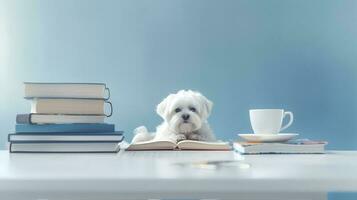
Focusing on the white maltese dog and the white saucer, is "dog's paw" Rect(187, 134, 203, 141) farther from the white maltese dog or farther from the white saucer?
the white saucer

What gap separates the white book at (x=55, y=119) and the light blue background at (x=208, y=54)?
2.19 feet

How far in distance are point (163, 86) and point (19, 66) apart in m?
0.60

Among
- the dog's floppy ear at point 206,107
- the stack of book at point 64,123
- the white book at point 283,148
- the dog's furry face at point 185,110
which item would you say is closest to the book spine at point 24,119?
the stack of book at point 64,123

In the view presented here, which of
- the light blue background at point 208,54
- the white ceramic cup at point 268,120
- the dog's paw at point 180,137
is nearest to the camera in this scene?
the white ceramic cup at point 268,120

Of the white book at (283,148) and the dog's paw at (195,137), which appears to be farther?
the dog's paw at (195,137)

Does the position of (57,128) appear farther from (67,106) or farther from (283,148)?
(283,148)

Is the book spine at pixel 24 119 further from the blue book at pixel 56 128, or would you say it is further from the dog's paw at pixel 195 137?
the dog's paw at pixel 195 137

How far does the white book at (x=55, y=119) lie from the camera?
3.71ft

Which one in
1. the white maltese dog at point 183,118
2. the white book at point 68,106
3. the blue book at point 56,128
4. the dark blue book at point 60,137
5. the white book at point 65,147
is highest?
the white maltese dog at point 183,118

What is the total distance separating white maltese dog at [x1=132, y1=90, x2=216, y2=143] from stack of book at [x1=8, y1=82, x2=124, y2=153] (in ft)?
1.52

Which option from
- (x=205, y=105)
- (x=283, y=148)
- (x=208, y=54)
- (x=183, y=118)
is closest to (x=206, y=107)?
(x=205, y=105)

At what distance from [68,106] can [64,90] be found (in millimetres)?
43

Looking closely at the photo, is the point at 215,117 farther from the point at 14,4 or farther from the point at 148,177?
the point at 148,177

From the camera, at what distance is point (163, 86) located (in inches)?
73.0
